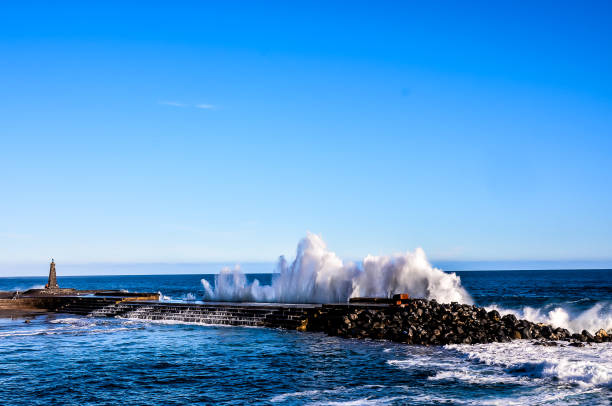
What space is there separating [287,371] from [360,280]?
65.1ft

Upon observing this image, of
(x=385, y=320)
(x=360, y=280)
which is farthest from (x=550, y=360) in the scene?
(x=360, y=280)

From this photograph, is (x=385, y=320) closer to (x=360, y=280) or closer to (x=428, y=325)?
(x=428, y=325)

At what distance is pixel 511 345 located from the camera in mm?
19641

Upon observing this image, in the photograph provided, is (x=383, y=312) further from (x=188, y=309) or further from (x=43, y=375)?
(x=43, y=375)

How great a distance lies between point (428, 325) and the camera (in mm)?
22281

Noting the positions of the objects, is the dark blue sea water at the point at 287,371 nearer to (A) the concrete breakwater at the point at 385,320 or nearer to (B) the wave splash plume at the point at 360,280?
(A) the concrete breakwater at the point at 385,320

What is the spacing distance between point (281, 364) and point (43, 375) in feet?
24.8

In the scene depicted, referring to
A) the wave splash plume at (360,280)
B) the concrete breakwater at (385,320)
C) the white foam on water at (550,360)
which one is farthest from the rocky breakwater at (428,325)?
the wave splash plume at (360,280)

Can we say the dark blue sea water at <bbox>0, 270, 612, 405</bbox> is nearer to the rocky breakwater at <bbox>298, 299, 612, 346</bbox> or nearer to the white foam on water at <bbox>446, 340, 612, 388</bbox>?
the white foam on water at <bbox>446, 340, 612, 388</bbox>

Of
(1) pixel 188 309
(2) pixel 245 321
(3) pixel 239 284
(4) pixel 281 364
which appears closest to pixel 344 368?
(4) pixel 281 364

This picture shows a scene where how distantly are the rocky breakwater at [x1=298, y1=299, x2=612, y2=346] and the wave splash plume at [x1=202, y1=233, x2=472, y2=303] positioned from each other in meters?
9.27

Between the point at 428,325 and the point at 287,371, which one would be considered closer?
the point at 287,371

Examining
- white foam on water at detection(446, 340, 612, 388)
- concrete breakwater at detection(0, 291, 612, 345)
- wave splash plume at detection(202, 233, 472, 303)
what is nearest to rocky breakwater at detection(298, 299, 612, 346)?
concrete breakwater at detection(0, 291, 612, 345)

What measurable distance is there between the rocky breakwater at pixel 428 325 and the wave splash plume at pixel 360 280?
9268 millimetres
